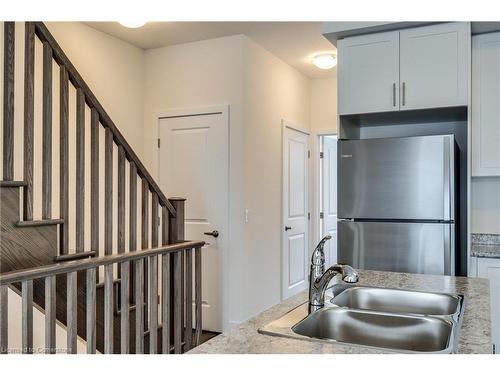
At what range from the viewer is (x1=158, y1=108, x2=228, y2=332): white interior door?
4031 mm

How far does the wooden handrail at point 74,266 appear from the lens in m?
1.78

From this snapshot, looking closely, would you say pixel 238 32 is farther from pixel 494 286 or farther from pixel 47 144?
pixel 494 286

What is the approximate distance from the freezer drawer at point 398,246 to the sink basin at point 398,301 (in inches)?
42.4

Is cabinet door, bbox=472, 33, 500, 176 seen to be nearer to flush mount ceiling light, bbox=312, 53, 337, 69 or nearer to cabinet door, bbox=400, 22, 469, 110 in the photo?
cabinet door, bbox=400, 22, 469, 110

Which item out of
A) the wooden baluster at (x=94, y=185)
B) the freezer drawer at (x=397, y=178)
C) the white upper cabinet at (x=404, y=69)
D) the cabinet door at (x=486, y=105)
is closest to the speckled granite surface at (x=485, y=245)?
the freezer drawer at (x=397, y=178)

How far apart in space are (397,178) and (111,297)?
1.86 meters

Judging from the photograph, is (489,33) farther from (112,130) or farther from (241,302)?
(241,302)

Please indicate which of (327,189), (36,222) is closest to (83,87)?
(36,222)

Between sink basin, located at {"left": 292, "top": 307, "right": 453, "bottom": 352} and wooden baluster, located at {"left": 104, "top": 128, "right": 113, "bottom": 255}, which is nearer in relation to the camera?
sink basin, located at {"left": 292, "top": 307, "right": 453, "bottom": 352}

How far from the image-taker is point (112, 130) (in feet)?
8.95

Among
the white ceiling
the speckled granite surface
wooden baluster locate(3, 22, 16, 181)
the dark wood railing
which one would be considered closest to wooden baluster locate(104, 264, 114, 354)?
the dark wood railing

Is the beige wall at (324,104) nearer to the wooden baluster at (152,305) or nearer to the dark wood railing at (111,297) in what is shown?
the dark wood railing at (111,297)

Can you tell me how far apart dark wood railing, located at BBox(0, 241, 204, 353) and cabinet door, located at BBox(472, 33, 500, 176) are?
1.98 m
